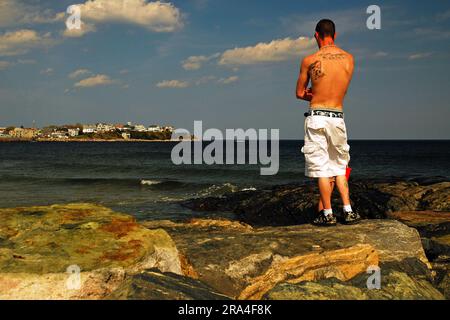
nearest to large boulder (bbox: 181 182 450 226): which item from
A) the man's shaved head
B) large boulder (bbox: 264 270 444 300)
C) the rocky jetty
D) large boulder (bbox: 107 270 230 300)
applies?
the rocky jetty

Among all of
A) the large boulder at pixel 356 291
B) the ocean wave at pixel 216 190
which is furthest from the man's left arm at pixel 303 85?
the ocean wave at pixel 216 190

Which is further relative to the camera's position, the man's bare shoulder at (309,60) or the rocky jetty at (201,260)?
the man's bare shoulder at (309,60)

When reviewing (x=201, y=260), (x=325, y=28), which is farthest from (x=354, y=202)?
(x=201, y=260)

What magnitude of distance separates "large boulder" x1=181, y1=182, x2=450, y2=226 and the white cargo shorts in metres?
8.39

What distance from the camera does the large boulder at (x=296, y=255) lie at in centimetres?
468

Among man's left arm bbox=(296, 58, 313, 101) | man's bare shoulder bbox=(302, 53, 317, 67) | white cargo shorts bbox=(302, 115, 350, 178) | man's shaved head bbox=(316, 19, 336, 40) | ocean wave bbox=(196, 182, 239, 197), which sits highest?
man's shaved head bbox=(316, 19, 336, 40)

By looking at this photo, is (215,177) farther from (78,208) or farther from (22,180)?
(78,208)

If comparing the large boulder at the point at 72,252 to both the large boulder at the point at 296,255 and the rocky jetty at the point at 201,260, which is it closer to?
the rocky jetty at the point at 201,260

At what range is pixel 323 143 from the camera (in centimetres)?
620

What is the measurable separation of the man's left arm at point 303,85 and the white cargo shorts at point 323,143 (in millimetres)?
361

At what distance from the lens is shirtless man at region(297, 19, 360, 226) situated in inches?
240

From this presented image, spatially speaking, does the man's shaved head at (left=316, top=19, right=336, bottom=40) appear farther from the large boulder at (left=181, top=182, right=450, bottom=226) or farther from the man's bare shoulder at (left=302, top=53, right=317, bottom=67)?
the large boulder at (left=181, top=182, right=450, bottom=226)

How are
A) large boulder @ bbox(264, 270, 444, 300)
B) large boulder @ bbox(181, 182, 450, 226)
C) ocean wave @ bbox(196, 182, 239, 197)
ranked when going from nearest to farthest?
1. large boulder @ bbox(264, 270, 444, 300)
2. large boulder @ bbox(181, 182, 450, 226)
3. ocean wave @ bbox(196, 182, 239, 197)
